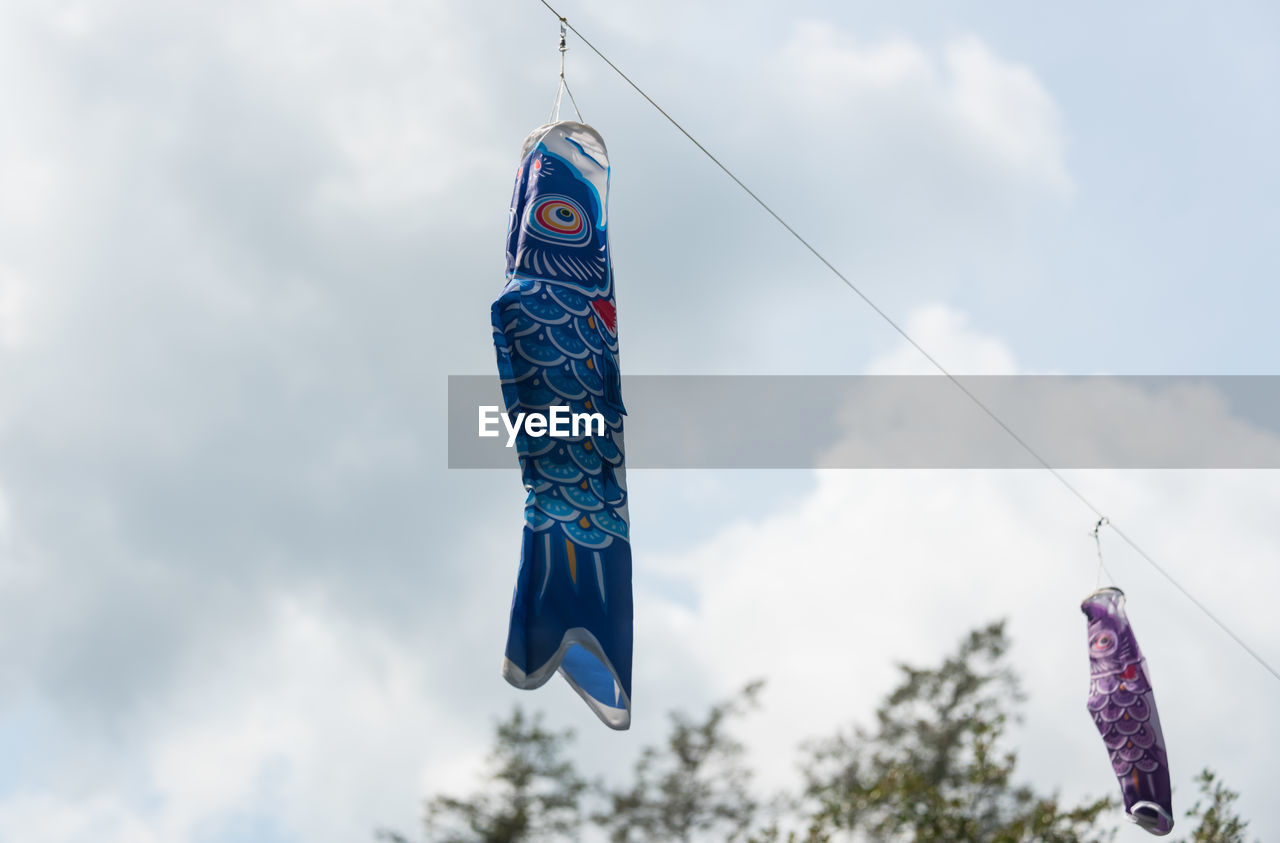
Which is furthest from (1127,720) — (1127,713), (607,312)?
(607,312)

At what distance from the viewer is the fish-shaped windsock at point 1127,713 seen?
736cm

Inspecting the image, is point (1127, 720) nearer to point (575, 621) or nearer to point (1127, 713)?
point (1127, 713)

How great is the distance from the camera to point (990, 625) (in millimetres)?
18078

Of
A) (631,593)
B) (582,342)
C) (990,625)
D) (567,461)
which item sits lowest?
(631,593)

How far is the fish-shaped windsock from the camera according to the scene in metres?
7.36

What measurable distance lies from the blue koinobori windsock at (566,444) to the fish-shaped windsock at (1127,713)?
4272mm

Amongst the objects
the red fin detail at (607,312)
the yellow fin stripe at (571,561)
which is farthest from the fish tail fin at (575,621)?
the red fin detail at (607,312)

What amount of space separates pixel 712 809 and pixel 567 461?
846 centimetres

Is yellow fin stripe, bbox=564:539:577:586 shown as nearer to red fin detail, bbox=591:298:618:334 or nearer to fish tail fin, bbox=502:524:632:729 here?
fish tail fin, bbox=502:524:632:729

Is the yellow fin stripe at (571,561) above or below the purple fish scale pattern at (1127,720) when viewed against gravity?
below

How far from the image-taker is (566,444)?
486 cm

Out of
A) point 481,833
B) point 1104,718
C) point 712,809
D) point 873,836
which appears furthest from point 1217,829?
point 481,833

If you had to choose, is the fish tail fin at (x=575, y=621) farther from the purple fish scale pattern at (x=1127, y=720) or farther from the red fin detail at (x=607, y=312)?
the purple fish scale pattern at (x=1127, y=720)

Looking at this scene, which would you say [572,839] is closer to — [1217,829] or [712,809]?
[712,809]
